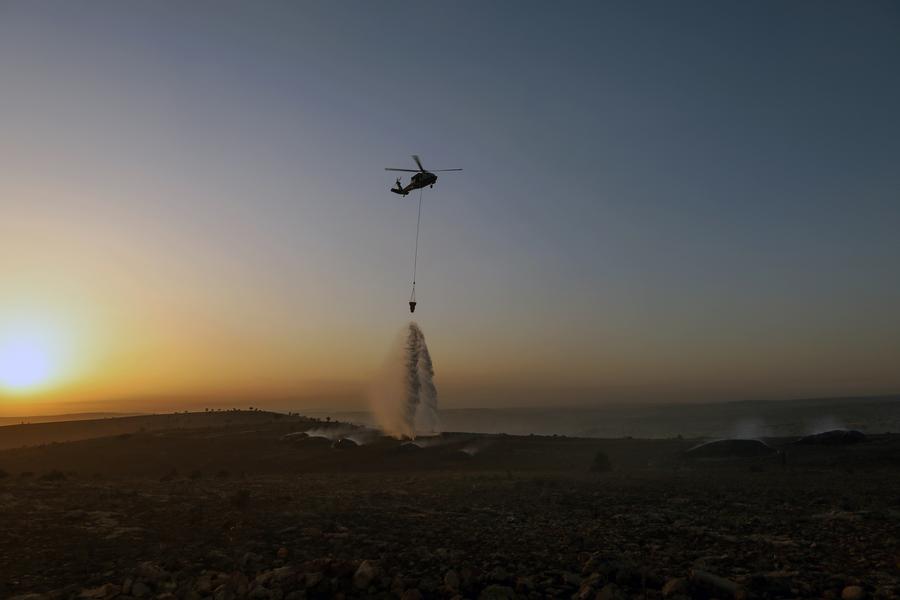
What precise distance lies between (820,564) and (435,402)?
4901 cm

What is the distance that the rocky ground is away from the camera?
402 inches

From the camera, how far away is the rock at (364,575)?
1021 cm

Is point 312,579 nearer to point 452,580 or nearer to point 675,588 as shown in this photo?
point 452,580

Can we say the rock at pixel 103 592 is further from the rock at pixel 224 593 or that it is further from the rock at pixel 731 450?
the rock at pixel 731 450

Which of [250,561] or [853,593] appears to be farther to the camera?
[250,561]

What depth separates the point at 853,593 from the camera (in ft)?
30.6

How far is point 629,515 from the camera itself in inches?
684

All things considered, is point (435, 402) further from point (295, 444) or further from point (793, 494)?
point (793, 494)

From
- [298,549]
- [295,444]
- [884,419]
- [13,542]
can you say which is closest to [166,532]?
[13,542]

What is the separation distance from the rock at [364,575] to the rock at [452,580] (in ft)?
4.64

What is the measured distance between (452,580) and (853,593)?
7121mm

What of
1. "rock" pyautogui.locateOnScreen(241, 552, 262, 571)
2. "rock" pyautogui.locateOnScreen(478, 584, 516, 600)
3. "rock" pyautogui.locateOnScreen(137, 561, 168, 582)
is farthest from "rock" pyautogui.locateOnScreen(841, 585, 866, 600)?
"rock" pyautogui.locateOnScreen(137, 561, 168, 582)

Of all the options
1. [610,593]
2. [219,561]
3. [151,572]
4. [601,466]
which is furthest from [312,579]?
[601,466]

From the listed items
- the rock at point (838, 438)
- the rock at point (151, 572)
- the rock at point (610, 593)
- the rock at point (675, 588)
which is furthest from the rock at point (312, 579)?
the rock at point (838, 438)
